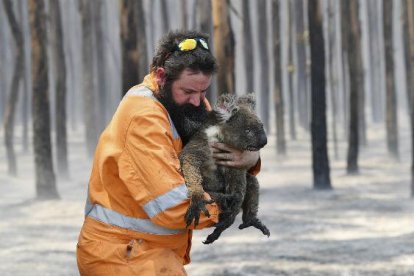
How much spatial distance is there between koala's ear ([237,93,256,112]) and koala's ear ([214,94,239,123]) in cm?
3

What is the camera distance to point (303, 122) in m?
30.1

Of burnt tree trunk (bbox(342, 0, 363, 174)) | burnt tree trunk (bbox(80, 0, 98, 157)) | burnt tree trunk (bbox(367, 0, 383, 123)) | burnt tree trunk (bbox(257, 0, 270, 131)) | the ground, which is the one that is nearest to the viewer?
the ground

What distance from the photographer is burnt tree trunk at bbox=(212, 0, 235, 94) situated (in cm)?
1226

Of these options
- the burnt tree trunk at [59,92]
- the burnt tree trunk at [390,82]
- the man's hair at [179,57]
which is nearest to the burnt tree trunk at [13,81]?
the burnt tree trunk at [59,92]

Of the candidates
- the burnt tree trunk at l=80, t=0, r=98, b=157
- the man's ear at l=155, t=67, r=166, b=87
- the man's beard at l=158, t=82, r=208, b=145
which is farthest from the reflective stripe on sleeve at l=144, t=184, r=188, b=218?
the burnt tree trunk at l=80, t=0, r=98, b=157

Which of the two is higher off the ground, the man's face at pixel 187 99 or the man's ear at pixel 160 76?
the man's ear at pixel 160 76

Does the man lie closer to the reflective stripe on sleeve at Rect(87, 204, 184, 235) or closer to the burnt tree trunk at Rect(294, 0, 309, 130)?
the reflective stripe on sleeve at Rect(87, 204, 184, 235)

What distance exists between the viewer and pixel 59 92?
17.6 meters

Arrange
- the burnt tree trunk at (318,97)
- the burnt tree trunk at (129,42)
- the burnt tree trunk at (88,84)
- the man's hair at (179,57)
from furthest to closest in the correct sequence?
1. the burnt tree trunk at (88,84)
2. the burnt tree trunk at (318,97)
3. the burnt tree trunk at (129,42)
4. the man's hair at (179,57)

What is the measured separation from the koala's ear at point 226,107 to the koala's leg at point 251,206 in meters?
0.28

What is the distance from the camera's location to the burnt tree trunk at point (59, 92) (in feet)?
57.5

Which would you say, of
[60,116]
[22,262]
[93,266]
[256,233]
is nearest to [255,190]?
[93,266]

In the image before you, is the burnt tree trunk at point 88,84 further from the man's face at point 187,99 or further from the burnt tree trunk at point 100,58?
the man's face at point 187,99

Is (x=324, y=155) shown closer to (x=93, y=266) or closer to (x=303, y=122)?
(x=93, y=266)
